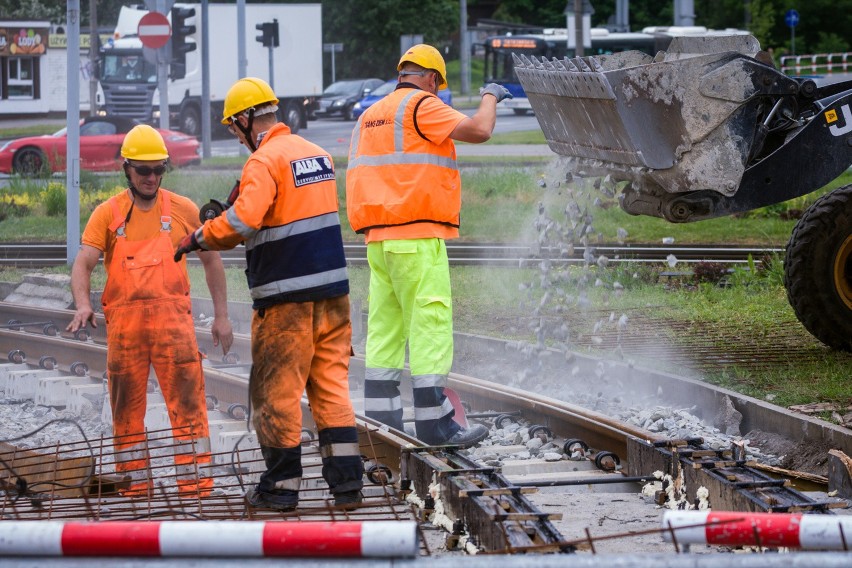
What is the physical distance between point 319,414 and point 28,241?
1264 centimetres

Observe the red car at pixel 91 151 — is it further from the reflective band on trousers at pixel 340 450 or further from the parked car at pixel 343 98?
the reflective band on trousers at pixel 340 450

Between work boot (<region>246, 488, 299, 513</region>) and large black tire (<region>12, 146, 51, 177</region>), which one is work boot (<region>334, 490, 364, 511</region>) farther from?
large black tire (<region>12, 146, 51, 177</region>)

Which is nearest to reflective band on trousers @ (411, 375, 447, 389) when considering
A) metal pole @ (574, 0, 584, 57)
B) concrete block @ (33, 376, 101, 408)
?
concrete block @ (33, 376, 101, 408)

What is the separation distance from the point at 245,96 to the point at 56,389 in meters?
4.10

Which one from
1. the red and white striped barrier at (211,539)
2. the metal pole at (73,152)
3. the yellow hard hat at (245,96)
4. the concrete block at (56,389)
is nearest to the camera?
the red and white striped barrier at (211,539)

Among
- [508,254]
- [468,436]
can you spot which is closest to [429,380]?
[468,436]

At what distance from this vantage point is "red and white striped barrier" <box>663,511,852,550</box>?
137 inches

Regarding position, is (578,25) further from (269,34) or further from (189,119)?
(189,119)

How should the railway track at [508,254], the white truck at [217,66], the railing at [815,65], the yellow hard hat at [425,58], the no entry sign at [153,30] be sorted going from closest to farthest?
1. the yellow hard hat at [425,58]
2. the railway track at [508,254]
3. the no entry sign at [153,30]
4. the white truck at [217,66]
5. the railing at [815,65]

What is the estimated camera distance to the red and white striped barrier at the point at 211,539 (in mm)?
3420

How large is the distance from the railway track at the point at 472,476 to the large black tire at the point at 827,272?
138cm

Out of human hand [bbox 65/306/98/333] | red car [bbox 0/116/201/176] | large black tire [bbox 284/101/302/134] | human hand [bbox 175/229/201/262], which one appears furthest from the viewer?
large black tire [bbox 284/101/302/134]

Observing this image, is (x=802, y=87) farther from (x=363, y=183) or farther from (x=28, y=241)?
(x=28, y=241)

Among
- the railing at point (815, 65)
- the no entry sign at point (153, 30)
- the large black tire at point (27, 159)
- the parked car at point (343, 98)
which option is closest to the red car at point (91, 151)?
the large black tire at point (27, 159)
